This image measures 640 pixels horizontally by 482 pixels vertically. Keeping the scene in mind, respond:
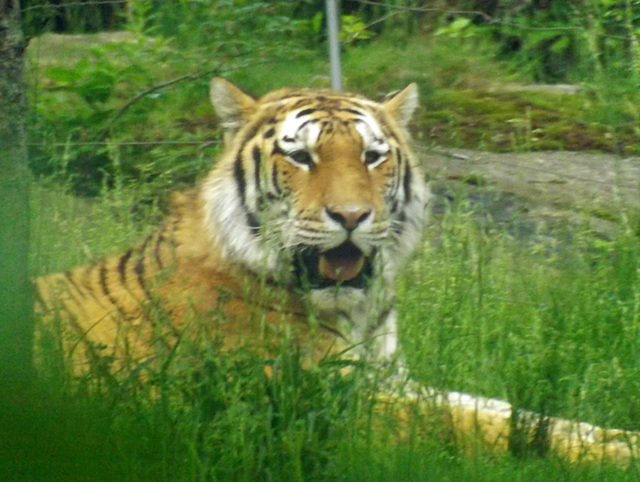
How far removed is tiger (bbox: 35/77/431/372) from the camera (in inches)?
159

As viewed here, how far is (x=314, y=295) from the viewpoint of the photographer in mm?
4168

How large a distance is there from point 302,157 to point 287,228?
284mm

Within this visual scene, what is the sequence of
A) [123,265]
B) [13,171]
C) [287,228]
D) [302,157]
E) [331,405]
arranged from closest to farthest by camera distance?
1. [331,405]
2. [13,171]
3. [287,228]
4. [302,157]
5. [123,265]

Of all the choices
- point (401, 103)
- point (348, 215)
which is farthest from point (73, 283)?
point (401, 103)

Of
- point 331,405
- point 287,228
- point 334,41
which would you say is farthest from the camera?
point 334,41

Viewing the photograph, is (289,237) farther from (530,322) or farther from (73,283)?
(530,322)

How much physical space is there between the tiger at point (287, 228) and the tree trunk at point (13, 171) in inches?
12.9

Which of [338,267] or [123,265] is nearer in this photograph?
[338,267]

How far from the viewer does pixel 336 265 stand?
417cm

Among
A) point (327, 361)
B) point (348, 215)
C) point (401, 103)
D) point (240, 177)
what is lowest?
point (327, 361)

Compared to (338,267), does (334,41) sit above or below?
above

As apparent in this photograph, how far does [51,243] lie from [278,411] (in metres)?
1.49

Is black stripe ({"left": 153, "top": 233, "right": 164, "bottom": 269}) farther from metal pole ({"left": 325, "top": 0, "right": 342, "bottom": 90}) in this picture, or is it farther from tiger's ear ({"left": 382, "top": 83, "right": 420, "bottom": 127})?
metal pole ({"left": 325, "top": 0, "right": 342, "bottom": 90})

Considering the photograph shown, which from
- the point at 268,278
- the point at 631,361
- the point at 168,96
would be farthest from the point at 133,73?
the point at 631,361
